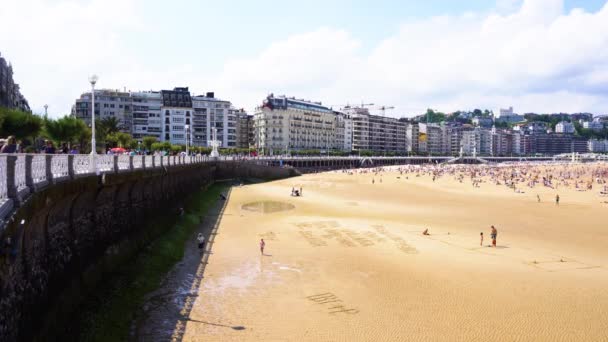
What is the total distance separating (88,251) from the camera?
1772 cm

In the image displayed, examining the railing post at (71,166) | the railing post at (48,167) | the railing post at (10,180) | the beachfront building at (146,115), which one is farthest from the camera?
the beachfront building at (146,115)

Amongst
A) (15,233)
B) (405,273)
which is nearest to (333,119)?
(405,273)

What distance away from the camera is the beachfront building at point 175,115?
12775 centimetres

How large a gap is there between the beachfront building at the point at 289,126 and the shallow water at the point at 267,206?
9898 cm

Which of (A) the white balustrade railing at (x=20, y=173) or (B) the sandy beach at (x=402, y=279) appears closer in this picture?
(A) the white balustrade railing at (x=20, y=173)

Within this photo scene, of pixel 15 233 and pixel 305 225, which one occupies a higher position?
pixel 15 233

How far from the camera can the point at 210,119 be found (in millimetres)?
136375

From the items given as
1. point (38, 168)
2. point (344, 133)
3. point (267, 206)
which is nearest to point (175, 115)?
point (344, 133)

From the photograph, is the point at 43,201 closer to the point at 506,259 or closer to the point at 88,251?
the point at 88,251

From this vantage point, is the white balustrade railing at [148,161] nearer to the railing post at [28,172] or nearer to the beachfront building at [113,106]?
the railing post at [28,172]

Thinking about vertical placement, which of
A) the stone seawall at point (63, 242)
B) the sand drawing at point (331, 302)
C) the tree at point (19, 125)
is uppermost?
the tree at point (19, 125)

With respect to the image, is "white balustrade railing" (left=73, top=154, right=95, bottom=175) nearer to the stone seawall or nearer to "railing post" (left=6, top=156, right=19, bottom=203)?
the stone seawall

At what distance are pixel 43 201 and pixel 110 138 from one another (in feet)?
190

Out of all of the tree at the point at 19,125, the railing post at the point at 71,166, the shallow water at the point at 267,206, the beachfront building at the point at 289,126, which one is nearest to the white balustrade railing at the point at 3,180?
the railing post at the point at 71,166
